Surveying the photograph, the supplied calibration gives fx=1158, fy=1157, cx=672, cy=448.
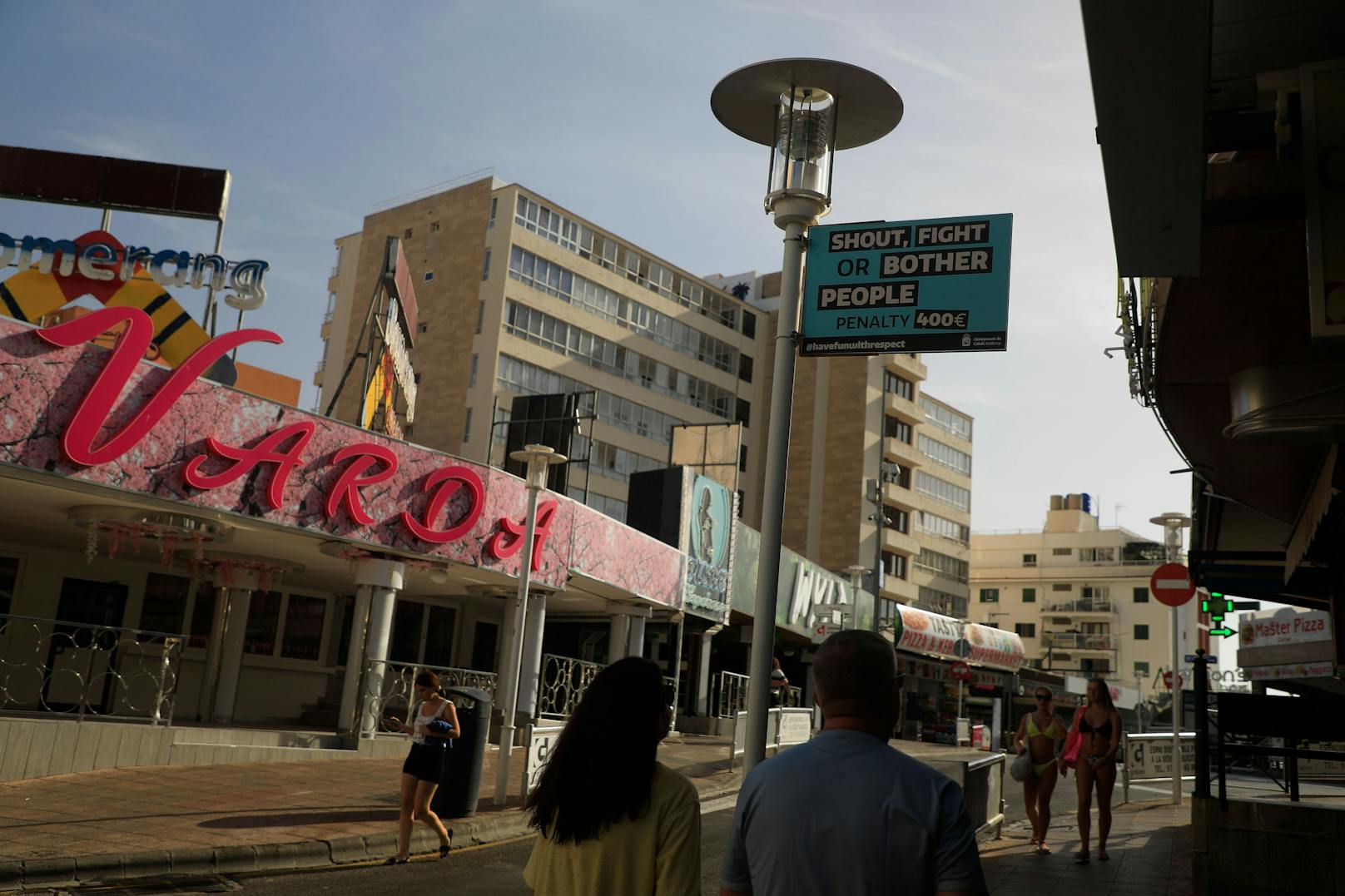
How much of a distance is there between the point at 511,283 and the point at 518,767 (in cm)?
3389

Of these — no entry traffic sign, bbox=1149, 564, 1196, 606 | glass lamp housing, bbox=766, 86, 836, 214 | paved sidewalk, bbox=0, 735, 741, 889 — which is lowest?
paved sidewalk, bbox=0, 735, 741, 889

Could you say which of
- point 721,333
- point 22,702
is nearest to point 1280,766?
point 22,702

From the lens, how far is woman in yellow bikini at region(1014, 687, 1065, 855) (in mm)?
11070

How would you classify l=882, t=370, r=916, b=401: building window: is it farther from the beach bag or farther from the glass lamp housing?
the glass lamp housing

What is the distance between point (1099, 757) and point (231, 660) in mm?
14249

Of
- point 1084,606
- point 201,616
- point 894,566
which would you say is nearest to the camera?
point 201,616

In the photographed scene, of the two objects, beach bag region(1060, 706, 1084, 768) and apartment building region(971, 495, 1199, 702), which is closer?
beach bag region(1060, 706, 1084, 768)

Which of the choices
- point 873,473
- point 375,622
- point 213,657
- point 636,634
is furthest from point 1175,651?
point 873,473

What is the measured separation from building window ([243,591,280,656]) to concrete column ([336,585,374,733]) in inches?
266

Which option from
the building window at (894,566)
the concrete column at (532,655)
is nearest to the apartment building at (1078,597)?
the building window at (894,566)

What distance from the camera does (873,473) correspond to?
65562 millimetres

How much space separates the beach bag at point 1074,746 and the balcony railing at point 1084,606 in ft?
282

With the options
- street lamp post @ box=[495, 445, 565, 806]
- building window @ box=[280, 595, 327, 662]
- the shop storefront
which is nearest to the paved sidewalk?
street lamp post @ box=[495, 445, 565, 806]

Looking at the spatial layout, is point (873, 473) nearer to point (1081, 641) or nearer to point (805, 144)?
point (1081, 641)
